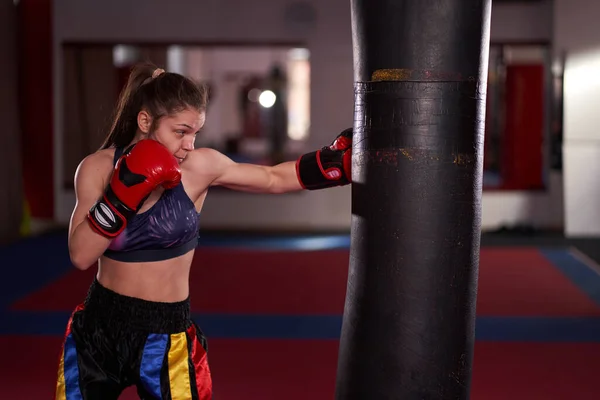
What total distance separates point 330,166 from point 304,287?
3.75 meters

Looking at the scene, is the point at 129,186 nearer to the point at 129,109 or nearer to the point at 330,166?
the point at 129,109

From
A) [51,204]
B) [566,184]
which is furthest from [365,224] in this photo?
[51,204]

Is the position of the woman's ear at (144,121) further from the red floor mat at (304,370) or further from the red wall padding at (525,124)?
the red wall padding at (525,124)

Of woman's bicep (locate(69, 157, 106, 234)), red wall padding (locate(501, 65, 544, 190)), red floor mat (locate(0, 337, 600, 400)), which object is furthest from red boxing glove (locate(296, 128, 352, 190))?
red wall padding (locate(501, 65, 544, 190))

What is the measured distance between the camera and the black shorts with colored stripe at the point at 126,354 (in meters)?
2.24

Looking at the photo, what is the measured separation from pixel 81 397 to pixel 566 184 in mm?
7860

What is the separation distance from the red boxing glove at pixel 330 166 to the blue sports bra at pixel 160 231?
376 mm

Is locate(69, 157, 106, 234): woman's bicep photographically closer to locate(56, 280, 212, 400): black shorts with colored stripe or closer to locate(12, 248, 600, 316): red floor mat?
locate(56, 280, 212, 400): black shorts with colored stripe

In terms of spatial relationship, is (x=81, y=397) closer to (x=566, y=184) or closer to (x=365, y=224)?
(x=365, y=224)

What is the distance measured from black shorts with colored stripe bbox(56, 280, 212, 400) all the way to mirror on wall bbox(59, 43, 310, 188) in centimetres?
785

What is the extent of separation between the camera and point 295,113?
77.2ft

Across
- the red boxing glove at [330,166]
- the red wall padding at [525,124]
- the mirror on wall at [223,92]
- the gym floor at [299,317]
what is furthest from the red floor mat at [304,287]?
the mirror on wall at [223,92]

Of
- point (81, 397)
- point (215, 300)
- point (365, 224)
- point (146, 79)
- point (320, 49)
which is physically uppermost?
point (320, 49)

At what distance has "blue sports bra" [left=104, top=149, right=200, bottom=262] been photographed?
225cm
